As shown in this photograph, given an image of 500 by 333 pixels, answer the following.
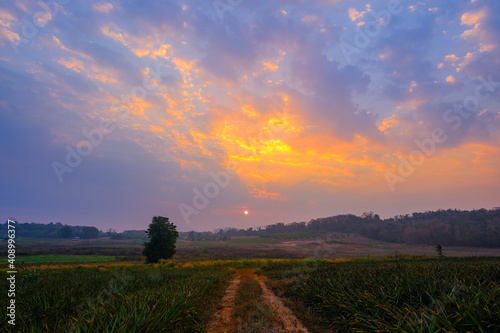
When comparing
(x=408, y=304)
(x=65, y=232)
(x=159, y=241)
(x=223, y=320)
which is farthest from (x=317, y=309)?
(x=65, y=232)

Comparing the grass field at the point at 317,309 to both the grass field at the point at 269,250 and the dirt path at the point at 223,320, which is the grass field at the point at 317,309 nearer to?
the dirt path at the point at 223,320

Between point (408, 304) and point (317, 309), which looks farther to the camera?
point (317, 309)

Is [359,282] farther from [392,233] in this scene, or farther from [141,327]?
[392,233]

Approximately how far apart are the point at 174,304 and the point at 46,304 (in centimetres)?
386

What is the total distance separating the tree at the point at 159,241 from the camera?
52.1 meters

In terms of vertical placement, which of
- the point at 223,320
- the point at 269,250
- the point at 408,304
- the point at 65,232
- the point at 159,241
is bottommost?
the point at 269,250

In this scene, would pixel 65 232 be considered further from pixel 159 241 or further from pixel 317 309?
pixel 317 309

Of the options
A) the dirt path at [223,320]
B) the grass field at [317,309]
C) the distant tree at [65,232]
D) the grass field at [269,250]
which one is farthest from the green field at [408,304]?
the distant tree at [65,232]

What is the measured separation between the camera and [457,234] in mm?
125500

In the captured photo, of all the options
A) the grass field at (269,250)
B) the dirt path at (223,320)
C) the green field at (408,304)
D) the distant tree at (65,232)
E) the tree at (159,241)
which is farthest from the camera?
the distant tree at (65,232)

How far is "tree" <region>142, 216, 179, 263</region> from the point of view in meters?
52.1

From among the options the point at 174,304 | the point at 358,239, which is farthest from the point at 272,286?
the point at 358,239

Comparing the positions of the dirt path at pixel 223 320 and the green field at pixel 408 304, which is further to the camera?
the dirt path at pixel 223 320

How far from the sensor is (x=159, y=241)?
175 feet
